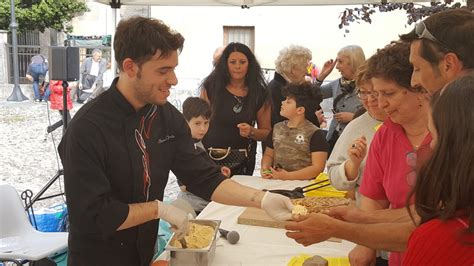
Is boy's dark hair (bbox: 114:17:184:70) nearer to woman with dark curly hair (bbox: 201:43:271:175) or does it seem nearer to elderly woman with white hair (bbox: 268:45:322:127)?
woman with dark curly hair (bbox: 201:43:271:175)

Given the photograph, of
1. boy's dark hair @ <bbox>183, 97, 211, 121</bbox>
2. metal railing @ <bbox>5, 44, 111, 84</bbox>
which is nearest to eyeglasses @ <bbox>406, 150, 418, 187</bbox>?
boy's dark hair @ <bbox>183, 97, 211, 121</bbox>

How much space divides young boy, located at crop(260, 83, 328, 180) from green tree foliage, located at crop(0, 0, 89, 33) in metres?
17.1

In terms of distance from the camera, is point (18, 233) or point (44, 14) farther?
point (44, 14)

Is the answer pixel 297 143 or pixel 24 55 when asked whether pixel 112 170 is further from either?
pixel 24 55

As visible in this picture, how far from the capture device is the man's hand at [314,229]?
137 cm

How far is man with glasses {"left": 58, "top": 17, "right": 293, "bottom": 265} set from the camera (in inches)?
55.4

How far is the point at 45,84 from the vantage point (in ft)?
41.8

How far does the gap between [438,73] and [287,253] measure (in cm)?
84

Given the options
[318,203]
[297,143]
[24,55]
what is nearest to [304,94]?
[297,143]

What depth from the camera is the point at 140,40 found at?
149 cm

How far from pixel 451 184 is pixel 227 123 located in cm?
233

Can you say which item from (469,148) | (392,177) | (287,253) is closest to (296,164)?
(287,253)

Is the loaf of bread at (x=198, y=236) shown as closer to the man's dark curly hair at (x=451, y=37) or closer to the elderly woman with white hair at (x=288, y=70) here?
the man's dark curly hair at (x=451, y=37)

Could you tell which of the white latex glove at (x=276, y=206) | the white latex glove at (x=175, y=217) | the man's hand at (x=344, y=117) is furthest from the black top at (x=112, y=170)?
the man's hand at (x=344, y=117)
